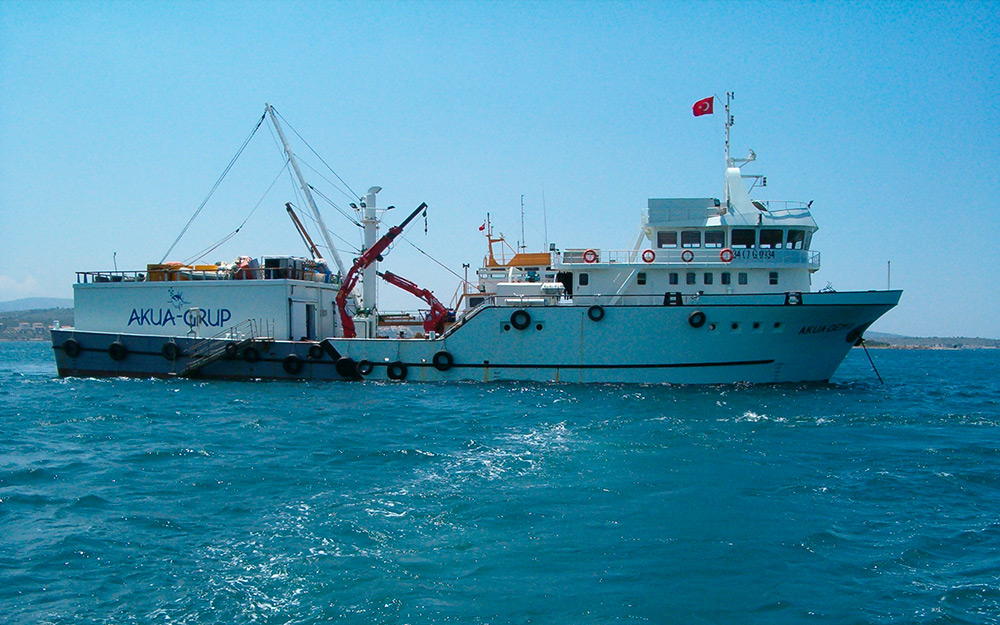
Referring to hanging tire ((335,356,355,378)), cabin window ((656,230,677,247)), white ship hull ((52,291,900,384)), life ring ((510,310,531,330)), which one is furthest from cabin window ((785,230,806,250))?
hanging tire ((335,356,355,378))

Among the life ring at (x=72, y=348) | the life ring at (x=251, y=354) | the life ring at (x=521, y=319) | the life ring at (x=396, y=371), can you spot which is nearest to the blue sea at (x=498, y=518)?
the life ring at (x=521, y=319)

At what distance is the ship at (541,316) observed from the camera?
68.5 ft

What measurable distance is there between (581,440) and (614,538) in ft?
17.9

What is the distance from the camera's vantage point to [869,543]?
7840mm

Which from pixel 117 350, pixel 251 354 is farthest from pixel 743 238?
pixel 117 350

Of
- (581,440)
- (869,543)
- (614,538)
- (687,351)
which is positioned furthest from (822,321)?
(614,538)

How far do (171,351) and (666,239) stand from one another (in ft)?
57.2

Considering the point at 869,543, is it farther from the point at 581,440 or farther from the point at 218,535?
the point at 218,535

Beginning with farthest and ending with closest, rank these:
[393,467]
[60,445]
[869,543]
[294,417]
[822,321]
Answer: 1. [822,321]
2. [294,417]
3. [60,445]
4. [393,467]
5. [869,543]

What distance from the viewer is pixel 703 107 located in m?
24.0

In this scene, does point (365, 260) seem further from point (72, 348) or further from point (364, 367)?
point (72, 348)

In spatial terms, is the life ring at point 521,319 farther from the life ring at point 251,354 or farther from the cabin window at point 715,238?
the life ring at point 251,354

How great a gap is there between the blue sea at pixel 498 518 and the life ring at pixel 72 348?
31.1 ft

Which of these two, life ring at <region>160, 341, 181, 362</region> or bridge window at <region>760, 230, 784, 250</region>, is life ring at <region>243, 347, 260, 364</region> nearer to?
life ring at <region>160, 341, 181, 362</region>
